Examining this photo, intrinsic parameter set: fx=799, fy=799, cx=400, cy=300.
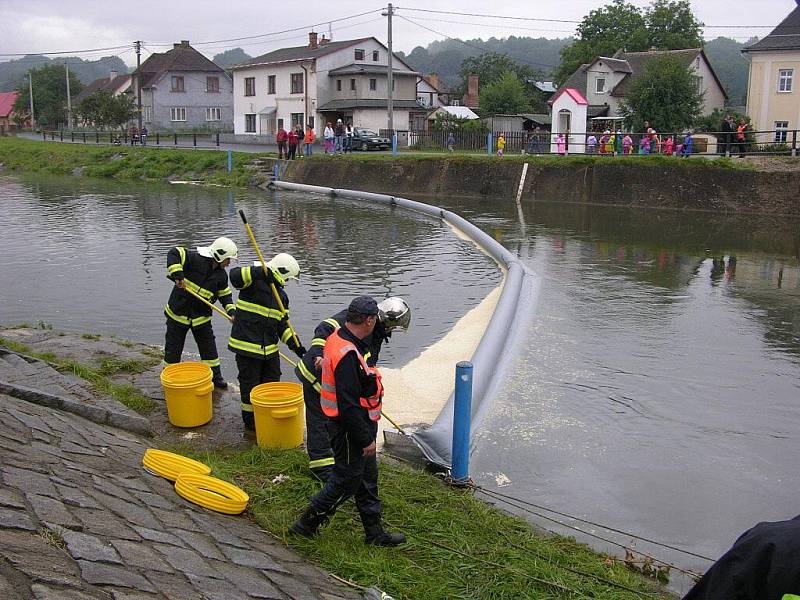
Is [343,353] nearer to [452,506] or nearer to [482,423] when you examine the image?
[452,506]

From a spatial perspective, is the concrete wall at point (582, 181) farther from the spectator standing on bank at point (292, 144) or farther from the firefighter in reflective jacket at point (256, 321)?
the firefighter in reflective jacket at point (256, 321)

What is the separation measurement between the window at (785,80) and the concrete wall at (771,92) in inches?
6.0

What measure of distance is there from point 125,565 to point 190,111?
74.6 metres

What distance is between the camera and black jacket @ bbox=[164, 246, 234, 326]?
833 cm

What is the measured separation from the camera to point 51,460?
16.8ft

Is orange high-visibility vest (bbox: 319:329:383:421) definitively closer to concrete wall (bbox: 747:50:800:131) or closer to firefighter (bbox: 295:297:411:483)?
firefighter (bbox: 295:297:411:483)

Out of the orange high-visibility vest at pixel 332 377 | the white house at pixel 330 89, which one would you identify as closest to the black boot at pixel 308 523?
the orange high-visibility vest at pixel 332 377

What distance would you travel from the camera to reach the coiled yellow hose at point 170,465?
577 cm

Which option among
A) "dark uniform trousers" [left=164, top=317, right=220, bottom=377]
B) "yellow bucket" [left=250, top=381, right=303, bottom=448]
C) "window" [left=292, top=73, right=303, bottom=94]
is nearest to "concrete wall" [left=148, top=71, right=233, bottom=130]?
"window" [left=292, top=73, right=303, bottom=94]

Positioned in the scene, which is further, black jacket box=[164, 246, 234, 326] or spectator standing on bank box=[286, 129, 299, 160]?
spectator standing on bank box=[286, 129, 299, 160]

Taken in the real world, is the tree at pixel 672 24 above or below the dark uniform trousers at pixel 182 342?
above

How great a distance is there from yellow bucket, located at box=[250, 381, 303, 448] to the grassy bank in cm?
3055

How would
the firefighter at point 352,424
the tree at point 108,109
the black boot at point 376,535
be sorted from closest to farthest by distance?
1. the firefighter at point 352,424
2. the black boot at point 376,535
3. the tree at point 108,109

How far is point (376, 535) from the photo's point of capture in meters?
5.32
